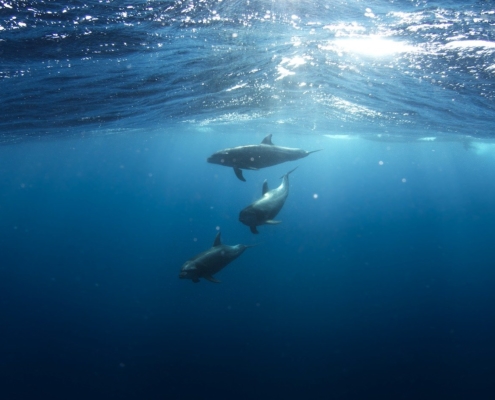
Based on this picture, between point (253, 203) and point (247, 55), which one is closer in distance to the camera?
point (253, 203)

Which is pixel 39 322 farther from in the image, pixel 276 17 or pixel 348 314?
pixel 276 17

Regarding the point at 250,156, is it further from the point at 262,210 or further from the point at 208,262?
the point at 208,262

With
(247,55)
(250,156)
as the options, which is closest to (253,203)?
(250,156)

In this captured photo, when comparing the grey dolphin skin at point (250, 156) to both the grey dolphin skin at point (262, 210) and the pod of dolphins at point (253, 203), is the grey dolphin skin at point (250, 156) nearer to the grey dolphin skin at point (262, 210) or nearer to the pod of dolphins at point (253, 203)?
the pod of dolphins at point (253, 203)

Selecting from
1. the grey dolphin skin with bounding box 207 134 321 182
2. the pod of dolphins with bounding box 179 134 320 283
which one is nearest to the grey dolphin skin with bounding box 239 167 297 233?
the pod of dolphins with bounding box 179 134 320 283

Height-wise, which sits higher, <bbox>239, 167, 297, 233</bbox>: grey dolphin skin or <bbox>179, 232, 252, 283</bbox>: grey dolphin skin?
<bbox>239, 167, 297, 233</bbox>: grey dolphin skin

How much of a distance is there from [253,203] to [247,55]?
731 cm

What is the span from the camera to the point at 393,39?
1025 cm

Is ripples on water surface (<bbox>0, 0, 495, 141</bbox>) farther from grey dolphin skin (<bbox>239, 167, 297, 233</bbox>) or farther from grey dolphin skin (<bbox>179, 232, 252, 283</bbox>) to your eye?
grey dolphin skin (<bbox>179, 232, 252, 283</bbox>)

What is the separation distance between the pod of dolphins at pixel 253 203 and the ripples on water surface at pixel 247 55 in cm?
373

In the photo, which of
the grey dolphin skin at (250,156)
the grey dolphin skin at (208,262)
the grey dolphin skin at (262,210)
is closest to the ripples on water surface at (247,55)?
the grey dolphin skin at (250,156)

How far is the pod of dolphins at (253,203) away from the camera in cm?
745

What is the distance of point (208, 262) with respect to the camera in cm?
822

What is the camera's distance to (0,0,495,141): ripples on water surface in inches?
330
